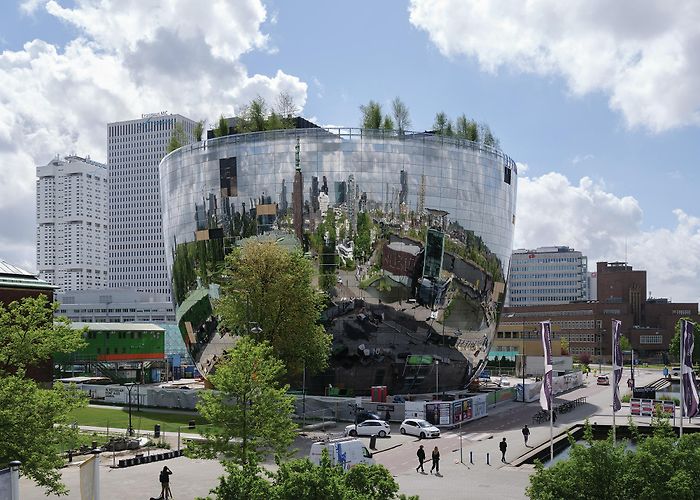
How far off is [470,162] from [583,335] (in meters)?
114

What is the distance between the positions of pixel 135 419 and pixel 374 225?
25.0 meters

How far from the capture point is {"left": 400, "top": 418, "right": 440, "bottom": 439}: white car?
52125mm

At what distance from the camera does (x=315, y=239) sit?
6744 centimetres

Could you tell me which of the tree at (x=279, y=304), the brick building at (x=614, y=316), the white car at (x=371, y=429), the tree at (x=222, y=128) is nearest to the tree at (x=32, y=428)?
the white car at (x=371, y=429)

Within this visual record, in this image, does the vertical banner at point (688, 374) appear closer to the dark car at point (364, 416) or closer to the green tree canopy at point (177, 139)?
the dark car at point (364, 416)

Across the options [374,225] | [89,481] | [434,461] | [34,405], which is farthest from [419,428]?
[89,481]

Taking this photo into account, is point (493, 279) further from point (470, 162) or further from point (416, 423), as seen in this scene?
point (416, 423)

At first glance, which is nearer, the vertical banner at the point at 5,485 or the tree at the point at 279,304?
the vertical banner at the point at 5,485

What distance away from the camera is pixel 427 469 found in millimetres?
41031

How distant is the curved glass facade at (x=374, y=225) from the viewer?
6738 cm

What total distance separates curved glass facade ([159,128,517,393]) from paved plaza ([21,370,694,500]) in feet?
38.7

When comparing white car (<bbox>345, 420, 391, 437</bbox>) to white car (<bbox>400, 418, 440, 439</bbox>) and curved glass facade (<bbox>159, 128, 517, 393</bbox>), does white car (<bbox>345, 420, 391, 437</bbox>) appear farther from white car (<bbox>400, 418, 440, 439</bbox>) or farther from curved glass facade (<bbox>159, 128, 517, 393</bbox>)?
curved glass facade (<bbox>159, 128, 517, 393</bbox>)

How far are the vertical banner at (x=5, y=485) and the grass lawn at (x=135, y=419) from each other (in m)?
37.7

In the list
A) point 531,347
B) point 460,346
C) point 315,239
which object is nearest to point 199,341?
point 315,239
